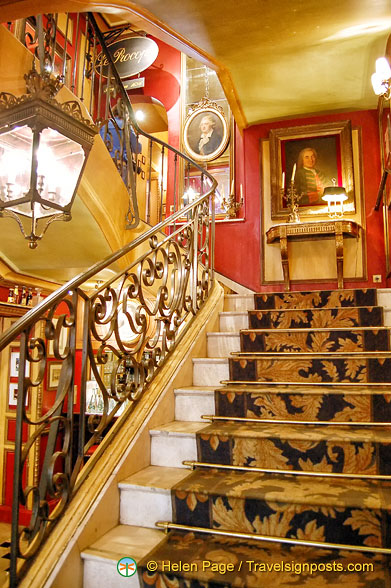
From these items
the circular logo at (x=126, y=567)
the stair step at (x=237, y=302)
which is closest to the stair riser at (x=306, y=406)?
the circular logo at (x=126, y=567)

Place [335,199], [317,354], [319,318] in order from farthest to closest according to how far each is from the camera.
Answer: [335,199] < [319,318] < [317,354]

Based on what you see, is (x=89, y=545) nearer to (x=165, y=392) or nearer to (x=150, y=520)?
(x=150, y=520)

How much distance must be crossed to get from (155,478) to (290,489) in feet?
1.81

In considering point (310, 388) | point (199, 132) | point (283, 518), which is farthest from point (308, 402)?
point (199, 132)

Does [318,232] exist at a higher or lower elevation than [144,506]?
higher

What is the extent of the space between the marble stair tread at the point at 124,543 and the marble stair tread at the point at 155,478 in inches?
6.1

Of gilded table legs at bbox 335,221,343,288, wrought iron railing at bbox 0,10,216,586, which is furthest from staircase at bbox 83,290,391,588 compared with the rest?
gilded table legs at bbox 335,221,343,288

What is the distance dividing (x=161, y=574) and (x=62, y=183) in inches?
82.0

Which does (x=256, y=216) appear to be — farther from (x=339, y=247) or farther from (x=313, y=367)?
(x=313, y=367)

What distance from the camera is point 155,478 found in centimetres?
176

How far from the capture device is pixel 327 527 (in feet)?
4.77

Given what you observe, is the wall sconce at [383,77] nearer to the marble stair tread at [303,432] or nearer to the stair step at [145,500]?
the marble stair tread at [303,432]

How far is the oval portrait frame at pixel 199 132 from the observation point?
19.8ft

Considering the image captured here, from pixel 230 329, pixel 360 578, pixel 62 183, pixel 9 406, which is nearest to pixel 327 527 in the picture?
pixel 360 578
